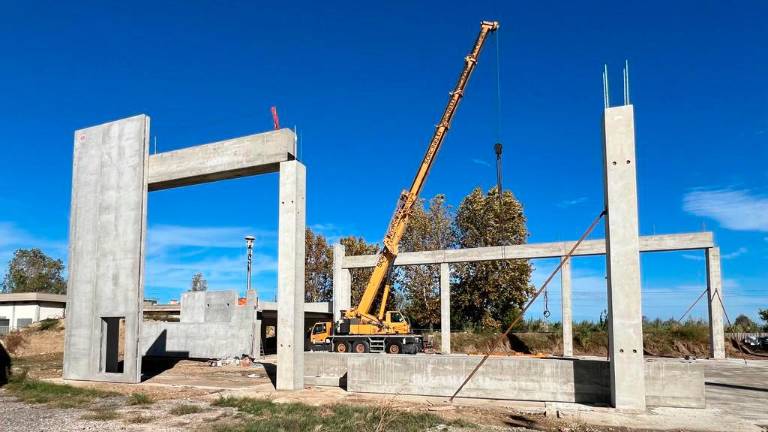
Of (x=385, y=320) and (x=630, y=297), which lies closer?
(x=630, y=297)

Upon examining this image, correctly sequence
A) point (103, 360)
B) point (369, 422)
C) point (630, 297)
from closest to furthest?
1. point (369, 422)
2. point (630, 297)
3. point (103, 360)

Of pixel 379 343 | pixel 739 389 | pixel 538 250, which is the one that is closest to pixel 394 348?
pixel 379 343

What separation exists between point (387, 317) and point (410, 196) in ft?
19.9

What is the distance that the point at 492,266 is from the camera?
42062mm

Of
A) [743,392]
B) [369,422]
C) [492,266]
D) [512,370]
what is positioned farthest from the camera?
[492,266]

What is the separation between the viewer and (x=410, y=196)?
2630cm

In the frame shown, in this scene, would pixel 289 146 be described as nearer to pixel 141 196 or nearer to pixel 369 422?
pixel 141 196

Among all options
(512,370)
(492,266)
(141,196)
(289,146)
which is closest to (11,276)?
(492,266)

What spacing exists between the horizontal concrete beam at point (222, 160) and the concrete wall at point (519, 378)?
6072mm

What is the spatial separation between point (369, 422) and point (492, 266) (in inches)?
1274

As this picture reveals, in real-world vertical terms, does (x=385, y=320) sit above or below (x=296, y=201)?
below

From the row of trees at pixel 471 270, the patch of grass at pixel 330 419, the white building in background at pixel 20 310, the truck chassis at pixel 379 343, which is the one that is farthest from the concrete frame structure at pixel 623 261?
the white building in background at pixel 20 310

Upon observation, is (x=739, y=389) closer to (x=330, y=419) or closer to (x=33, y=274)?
(x=330, y=419)

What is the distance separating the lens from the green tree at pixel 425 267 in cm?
4550
